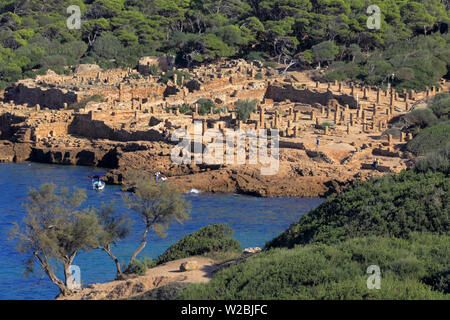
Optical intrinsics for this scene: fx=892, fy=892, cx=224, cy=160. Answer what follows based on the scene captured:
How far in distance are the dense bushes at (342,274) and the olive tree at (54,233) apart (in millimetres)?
4189

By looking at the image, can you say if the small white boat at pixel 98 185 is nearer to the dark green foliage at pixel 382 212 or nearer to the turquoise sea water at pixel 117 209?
the turquoise sea water at pixel 117 209

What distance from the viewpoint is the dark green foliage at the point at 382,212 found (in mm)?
21656

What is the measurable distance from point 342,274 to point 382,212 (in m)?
4.07

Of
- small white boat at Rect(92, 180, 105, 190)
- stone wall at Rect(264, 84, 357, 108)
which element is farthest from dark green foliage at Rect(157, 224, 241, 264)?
stone wall at Rect(264, 84, 357, 108)

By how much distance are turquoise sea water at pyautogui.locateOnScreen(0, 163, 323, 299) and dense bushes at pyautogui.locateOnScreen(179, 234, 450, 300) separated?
23.5 ft

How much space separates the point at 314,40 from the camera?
67.1 meters

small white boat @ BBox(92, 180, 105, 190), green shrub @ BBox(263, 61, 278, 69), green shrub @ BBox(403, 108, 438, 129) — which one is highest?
green shrub @ BBox(263, 61, 278, 69)

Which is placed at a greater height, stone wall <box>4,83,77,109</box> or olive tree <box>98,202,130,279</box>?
stone wall <box>4,83,77,109</box>

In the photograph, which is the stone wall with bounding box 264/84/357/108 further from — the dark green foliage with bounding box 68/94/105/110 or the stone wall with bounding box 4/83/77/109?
the stone wall with bounding box 4/83/77/109

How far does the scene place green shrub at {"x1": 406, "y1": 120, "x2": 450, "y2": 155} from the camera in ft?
134

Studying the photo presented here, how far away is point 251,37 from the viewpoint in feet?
221

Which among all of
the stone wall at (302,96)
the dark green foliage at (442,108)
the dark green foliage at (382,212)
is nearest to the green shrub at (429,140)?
the dark green foliage at (442,108)

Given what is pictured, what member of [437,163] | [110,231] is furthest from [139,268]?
[437,163]

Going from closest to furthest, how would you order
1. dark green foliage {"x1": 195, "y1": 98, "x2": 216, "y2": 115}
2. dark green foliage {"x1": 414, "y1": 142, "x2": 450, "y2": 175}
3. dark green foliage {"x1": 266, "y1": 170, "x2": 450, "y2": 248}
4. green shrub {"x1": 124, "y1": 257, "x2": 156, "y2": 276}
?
dark green foliage {"x1": 266, "y1": 170, "x2": 450, "y2": 248} < green shrub {"x1": 124, "y1": 257, "x2": 156, "y2": 276} < dark green foliage {"x1": 414, "y1": 142, "x2": 450, "y2": 175} < dark green foliage {"x1": 195, "y1": 98, "x2": 216, "y2": 115}
